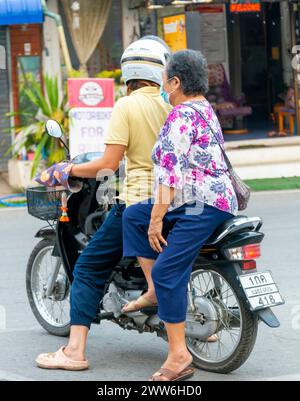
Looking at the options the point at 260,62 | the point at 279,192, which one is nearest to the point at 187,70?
the point at 279,192

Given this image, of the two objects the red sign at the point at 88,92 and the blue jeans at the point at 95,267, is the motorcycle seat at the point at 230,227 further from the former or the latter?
the red sign at the point at 88,92

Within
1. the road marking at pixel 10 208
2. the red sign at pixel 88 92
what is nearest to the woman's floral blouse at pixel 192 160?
the road marking at pixel 10 208

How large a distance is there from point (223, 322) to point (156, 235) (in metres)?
0.65

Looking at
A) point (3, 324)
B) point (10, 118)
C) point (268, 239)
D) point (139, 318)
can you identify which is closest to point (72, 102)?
point (10, 118)

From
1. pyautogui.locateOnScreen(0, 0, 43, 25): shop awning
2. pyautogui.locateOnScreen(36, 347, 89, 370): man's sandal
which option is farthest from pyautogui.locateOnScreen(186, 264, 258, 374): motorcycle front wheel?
pyautogui.locateOnScreen(0, 0, 43, 25): shop awning

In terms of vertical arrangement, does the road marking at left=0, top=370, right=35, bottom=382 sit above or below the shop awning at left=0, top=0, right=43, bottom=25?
below

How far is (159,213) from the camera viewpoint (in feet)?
18.2

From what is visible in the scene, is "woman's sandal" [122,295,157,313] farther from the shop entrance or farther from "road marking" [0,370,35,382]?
the shop entrance

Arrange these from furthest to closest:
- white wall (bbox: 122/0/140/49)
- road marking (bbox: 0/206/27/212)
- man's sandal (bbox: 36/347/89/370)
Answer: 1. white wall (bbox: 122/0/140/49)
2. road marking (bbox: 0/206/27/212)
3. man's sandal (bbox: 36/347/89/370)

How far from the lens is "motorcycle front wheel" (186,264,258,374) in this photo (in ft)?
18.5

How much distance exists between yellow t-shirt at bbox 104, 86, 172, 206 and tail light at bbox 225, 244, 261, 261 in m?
0.55

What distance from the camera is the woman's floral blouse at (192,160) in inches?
217

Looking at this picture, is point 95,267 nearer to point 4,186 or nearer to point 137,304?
point 137,304

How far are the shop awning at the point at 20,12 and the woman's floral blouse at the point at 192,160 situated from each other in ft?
29.7
